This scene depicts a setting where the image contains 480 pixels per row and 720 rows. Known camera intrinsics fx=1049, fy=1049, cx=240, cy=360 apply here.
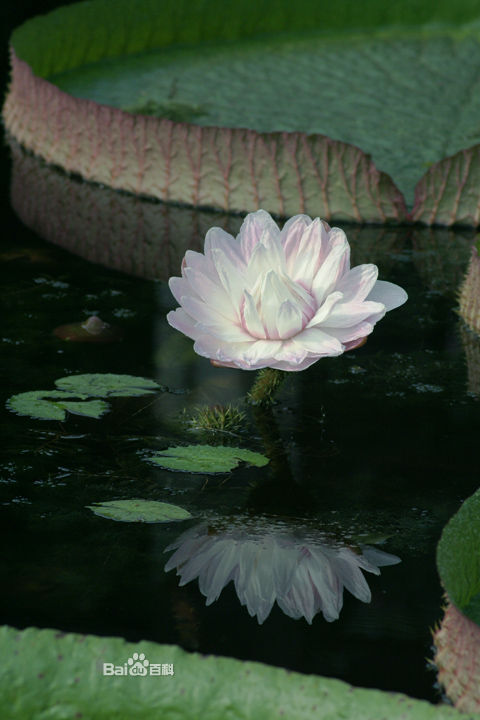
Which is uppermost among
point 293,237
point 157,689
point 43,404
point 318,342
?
point 293,237

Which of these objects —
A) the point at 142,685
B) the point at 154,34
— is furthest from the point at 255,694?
the point at 154,34

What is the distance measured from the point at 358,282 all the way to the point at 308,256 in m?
0.08

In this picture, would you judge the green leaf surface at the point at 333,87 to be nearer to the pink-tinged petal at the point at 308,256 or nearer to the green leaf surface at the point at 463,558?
the pink-tinged petal at the point at 308,256

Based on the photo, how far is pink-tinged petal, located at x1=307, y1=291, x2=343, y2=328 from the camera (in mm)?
1354

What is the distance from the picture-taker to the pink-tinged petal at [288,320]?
1.34 meters

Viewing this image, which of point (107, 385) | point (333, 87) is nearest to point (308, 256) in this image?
point (107, 385)

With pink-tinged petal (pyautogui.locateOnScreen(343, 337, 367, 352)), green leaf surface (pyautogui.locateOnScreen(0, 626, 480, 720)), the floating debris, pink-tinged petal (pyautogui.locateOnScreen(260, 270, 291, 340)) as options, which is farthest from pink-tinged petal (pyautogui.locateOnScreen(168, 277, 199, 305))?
green leaf surface (pyautogui.locateOnScreen(0, 626, 480, 720))

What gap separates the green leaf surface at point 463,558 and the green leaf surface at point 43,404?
0.65m

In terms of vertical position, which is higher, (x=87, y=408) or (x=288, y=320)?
(x=288, y=320)

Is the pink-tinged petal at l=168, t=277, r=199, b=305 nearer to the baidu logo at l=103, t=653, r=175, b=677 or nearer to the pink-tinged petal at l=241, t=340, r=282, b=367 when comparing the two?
the pink-tinged petal at l=241, t=340, r=282, b=367

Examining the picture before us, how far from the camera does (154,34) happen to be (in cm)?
340

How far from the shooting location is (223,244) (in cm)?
144

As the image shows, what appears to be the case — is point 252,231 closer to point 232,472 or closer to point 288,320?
point 288,320

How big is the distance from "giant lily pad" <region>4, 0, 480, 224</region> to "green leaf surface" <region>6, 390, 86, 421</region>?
1.04 metres
